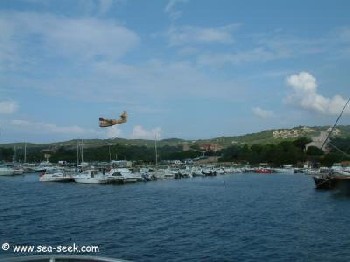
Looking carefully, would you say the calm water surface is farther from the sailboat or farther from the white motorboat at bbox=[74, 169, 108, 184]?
the white motorboat at bbox=[74, 169, 108, 184]

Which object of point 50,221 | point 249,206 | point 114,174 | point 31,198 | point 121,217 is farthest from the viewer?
point 114,174

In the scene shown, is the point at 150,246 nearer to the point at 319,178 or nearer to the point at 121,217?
the point at 121,217

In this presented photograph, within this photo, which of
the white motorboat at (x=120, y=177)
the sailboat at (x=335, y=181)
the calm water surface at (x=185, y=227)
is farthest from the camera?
the white motorboat at (x=120, y=177)

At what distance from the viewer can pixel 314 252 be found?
1147 inches

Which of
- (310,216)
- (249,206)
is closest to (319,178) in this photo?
(249,206)

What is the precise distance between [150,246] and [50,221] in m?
14.2

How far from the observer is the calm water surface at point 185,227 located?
1133 inches

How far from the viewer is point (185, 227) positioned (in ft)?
125

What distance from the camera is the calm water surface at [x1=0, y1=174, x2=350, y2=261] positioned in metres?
28.8

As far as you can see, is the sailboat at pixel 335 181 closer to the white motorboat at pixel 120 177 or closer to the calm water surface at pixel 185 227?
the calm water surface at pixel 185 227

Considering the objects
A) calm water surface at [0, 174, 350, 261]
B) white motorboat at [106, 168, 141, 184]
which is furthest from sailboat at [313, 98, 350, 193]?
white motorboat at [106, 168, 141, 184]

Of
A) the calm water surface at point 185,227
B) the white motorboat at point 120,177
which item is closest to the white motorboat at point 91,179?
the white motorboat at point 120,177

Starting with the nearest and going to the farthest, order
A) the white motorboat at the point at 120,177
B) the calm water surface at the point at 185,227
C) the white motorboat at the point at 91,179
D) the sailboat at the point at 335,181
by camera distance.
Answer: the calm water surface at the point at 185,227
the sailboat at the point at 335,181
the white motorboat at the point at 91,179
the white motorboat at the point at 120,177

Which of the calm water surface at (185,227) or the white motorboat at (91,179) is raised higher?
the white motorboat at (91,179)
